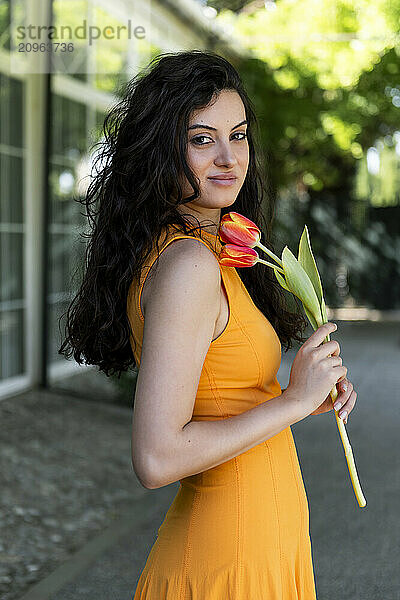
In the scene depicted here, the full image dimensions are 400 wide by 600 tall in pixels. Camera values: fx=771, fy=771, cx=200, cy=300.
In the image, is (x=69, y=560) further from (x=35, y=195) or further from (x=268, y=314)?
(x=35, y=195)

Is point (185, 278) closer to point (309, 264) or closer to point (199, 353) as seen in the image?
point (199, 353)

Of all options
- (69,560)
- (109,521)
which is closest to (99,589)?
(69,560)

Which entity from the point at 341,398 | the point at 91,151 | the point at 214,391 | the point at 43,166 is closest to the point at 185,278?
the point at 214,391

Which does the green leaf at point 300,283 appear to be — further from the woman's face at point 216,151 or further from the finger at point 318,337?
the woman's face at point 216,151

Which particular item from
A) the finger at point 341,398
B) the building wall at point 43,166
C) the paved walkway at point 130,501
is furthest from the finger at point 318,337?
the building wall at point 43,166

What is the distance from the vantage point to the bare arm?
42.6 inches

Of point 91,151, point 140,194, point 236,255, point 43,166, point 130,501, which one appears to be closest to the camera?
point 236,255

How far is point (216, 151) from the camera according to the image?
1264 millimetres

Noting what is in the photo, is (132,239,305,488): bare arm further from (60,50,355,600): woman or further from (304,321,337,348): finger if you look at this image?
A: (304,321,337,348): finger

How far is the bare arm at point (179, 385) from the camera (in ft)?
Result: 3.55

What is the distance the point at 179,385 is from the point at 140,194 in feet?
1.21

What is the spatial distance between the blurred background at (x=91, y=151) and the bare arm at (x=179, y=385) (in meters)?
2.75

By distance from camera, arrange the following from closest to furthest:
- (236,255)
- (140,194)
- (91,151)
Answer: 1. (236,255)
2. (140,194)
3. (91,151)

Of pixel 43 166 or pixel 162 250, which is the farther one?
pixel 43 166
